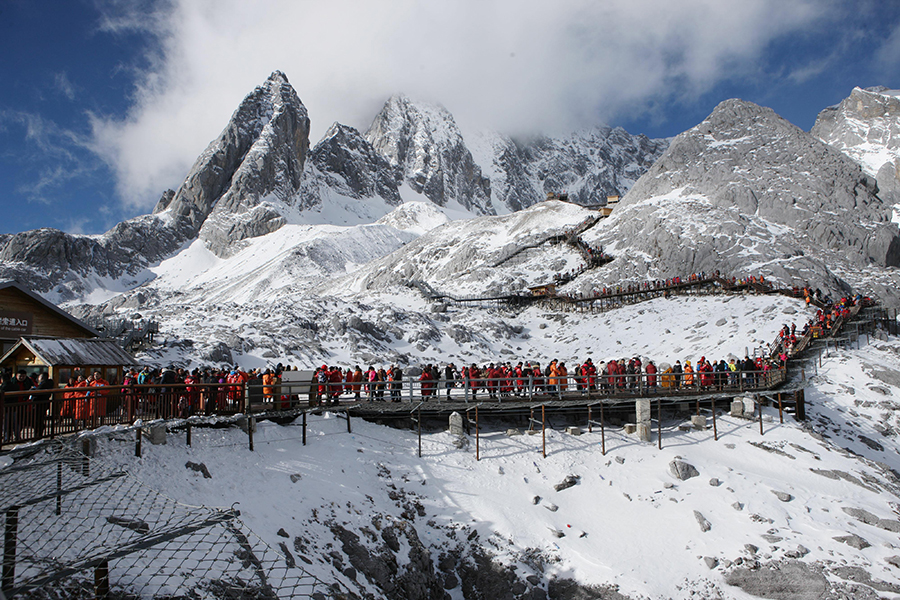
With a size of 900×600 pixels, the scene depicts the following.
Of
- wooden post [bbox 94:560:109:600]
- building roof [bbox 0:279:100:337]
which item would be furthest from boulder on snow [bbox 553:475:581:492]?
building roof [bbox 0:279:100:337]

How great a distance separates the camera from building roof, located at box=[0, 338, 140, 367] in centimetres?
1716

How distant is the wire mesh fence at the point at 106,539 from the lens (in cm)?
730

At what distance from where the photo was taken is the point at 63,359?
57.3ft

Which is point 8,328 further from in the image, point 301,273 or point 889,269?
point 301,273

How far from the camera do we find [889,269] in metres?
58.7

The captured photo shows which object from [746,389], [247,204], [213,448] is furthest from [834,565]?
[247,204]

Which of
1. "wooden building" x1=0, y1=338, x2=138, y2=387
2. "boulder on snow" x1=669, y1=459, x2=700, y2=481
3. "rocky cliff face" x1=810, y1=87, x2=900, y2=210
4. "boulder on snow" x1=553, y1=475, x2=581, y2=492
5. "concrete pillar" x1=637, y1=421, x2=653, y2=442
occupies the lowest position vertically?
"boulder on snow" x1=553, y1=475, x2=581, y2=492

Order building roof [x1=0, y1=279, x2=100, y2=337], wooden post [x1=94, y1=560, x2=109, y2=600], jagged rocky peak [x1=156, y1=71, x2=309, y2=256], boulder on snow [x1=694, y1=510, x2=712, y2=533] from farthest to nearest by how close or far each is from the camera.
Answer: jagged rocky peak [x1=156, y1=71, x2=309, y2=256] → building roof [x1=0, y1=279, x2=100, y2=337] → boulder on snow [x1=694, y1=510, x2=712, y2=533] → wooden post [x1=94, y1=560, x2=109, y2=600]

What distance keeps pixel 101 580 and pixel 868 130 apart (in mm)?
179729

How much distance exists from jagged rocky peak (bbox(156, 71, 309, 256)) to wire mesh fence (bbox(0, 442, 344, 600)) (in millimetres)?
154394

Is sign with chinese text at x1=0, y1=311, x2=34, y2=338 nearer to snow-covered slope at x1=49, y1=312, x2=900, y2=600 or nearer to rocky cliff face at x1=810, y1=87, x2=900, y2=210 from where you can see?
snow-covered slope at x1=49, y1=312, x2=900, y2=600

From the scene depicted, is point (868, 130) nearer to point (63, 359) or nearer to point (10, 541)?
point (63, 359)

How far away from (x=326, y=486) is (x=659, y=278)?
4960 cm

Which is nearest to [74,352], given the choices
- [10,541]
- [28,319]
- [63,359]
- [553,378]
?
[63,359]
